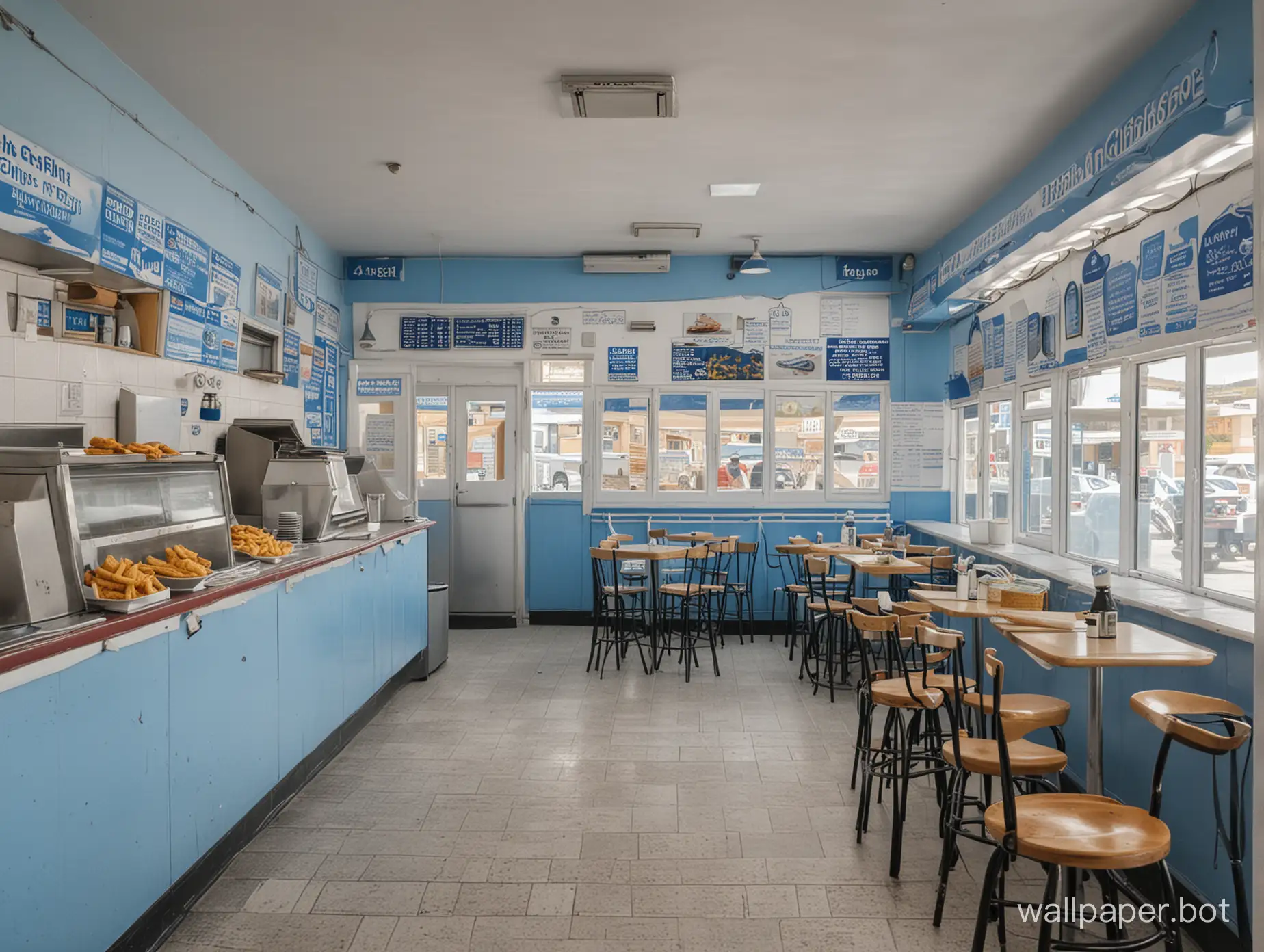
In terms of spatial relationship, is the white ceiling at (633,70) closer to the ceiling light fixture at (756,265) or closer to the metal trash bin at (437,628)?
the ceiling light fixture at (756,265)

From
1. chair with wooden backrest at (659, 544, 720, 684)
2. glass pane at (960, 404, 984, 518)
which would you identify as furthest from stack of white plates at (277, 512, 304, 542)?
glass pane at (960, 404, 984, 518)

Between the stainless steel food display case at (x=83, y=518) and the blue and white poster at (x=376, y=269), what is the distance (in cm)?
453

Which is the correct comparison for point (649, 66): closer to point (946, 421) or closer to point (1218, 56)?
point (1218, 56)

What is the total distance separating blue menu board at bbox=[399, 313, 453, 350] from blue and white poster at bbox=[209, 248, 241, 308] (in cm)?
247

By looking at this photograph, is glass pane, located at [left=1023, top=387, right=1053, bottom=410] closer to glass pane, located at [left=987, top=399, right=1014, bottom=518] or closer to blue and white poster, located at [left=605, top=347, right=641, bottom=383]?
glass pane, located at [left=987, top=399, right=1014, bottom=518]

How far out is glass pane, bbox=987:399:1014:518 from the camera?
6.52m

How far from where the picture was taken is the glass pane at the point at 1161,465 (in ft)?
13.4

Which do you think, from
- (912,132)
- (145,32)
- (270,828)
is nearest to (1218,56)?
(912,132)

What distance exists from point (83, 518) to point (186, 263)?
93.4 inches

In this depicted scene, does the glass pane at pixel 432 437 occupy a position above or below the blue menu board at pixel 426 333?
below

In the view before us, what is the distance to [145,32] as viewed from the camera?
3.82m

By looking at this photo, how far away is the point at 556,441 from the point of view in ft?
26.6

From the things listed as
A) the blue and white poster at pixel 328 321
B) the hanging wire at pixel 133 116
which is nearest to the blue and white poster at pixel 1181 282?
the hanging wire at pixel 133 116

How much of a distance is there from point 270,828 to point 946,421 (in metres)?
6.56
